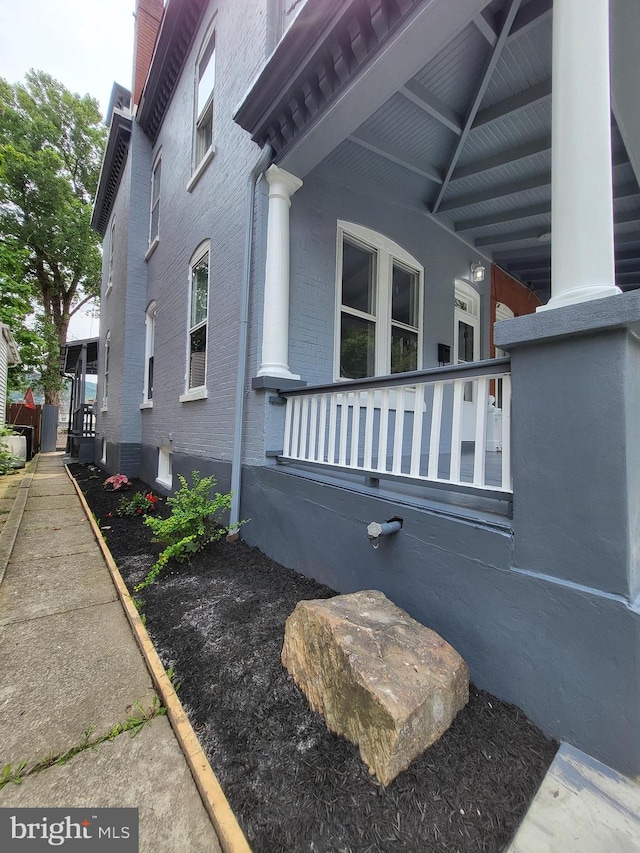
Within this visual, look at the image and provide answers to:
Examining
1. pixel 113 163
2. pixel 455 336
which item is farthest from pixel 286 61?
pixel 113 163

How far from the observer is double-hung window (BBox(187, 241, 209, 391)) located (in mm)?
4984

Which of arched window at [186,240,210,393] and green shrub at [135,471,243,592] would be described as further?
arched window at [186,240,210,393]

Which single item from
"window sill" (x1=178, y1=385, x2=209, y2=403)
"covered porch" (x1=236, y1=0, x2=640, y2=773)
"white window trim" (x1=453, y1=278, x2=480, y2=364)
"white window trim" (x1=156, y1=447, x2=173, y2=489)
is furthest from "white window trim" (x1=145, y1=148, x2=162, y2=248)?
"white window trim" (x1=453, y1=278, x2=480, y2=364)

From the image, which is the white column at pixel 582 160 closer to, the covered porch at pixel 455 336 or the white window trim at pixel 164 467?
the covered porch at pixel 455 336

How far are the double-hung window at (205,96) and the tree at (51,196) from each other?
1337 centimetres

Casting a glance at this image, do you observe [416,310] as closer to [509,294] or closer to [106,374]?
[509,294]

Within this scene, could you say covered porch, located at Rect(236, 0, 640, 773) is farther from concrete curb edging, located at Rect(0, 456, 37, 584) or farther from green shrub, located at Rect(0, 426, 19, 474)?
green shrub, located at Rect(0, 426, 19, 474)

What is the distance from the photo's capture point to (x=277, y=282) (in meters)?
3.39

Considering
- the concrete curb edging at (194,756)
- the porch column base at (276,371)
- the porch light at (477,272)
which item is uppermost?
the porch light at (477,272)

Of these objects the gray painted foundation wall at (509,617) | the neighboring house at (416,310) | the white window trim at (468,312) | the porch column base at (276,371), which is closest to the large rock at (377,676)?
the gray painted foundation wall at (509,617)

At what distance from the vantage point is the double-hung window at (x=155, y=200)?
7244 millimetres

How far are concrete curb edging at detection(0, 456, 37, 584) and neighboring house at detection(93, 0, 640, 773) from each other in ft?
5.52

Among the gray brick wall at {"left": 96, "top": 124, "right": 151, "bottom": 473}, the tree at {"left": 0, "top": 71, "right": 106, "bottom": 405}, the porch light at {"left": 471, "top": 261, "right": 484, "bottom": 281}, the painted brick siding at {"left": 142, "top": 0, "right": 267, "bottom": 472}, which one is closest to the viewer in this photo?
the painted brick siding at {"left": 142, "top": 0, "right": 267, "bottom": 472}

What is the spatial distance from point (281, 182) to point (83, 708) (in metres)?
4.04
